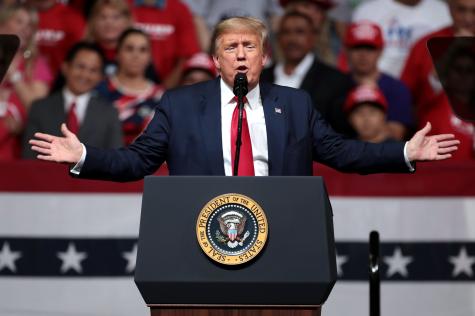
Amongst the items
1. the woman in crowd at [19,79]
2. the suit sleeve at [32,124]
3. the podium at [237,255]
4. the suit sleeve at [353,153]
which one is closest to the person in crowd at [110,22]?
the woman in crowd at [19,79]

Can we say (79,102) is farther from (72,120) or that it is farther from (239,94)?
(239,94)

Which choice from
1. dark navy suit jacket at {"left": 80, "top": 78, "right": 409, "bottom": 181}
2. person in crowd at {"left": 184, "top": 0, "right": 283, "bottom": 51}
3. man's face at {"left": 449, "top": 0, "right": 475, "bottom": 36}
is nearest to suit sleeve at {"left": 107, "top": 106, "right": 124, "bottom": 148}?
person in crowd at {"left": 184, "top": 0, "right": 283, "bottom": 51}

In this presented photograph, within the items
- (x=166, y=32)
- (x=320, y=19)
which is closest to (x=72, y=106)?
(x=166, y=32)

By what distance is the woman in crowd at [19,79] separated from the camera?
6.88m

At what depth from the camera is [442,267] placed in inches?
224

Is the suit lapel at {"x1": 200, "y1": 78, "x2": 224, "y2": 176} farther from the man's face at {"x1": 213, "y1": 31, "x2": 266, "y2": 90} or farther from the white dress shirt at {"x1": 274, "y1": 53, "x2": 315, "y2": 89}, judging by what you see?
the white dress shirt at {"x1": 274, "y1": 53, "x2": 315, "y2": 89}

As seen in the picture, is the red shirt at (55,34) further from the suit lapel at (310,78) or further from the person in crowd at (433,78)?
the person in crowd at (433,78)

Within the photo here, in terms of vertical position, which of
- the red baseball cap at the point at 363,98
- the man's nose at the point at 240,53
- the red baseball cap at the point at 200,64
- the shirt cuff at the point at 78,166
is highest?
the red baseball cap at the point at 200,64

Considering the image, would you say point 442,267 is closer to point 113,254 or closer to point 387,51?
point 113,254

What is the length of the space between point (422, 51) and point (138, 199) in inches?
102

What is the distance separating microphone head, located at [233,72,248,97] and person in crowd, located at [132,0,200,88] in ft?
13.1

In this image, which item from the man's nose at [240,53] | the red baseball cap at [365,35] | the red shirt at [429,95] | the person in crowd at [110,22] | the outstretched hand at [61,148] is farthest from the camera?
the person in crowd at [110,22]

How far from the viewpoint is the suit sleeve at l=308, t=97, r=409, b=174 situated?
388cm

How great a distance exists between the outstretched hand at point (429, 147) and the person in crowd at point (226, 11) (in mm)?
3922
